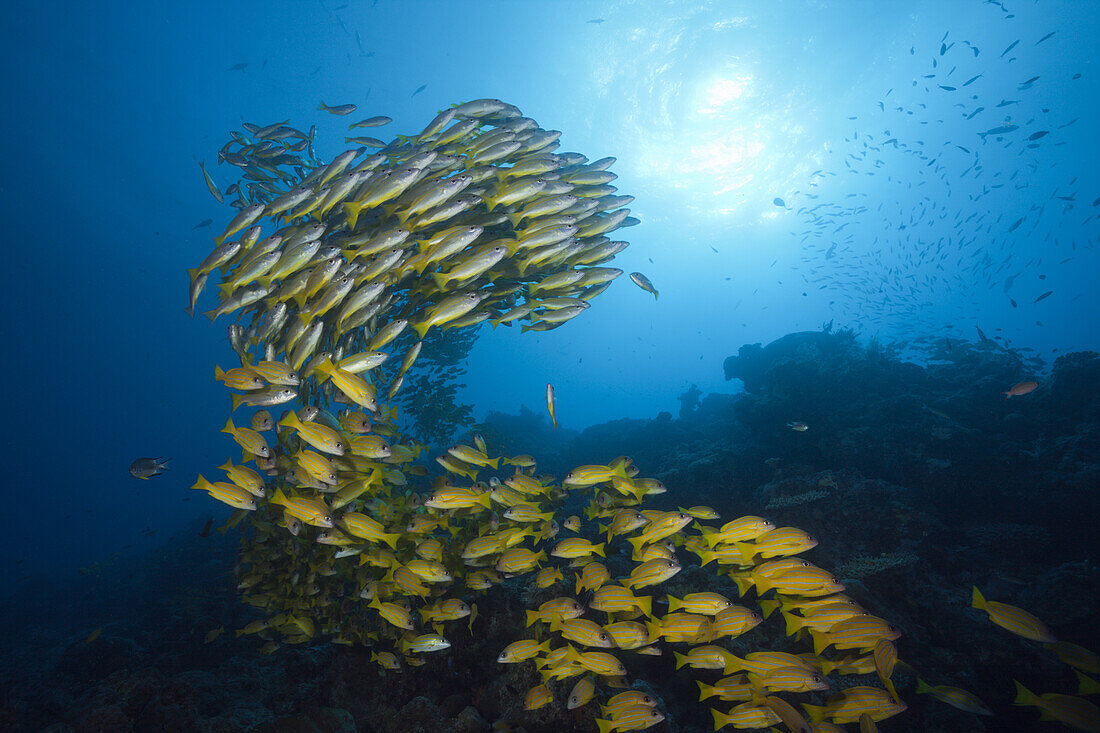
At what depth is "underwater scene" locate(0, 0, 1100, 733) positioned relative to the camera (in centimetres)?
388

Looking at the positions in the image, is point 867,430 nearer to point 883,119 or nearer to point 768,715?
point 768,715

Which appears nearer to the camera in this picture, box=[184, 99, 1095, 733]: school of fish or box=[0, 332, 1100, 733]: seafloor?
box=[184, 99, 1095, 733]: school of fish

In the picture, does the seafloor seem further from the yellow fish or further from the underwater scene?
the yellow fish

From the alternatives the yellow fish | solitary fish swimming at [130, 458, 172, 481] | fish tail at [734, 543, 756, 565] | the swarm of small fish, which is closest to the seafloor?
the yellow fish

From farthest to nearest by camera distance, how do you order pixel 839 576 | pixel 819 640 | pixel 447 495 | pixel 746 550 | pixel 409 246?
1. pixel 839 576
2. pixel 409 246
3. pixel 447 495
4. pixel 746 550
5. pixel 819 640

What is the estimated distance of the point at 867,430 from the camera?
10133mm

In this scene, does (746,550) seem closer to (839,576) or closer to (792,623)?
(792,623)

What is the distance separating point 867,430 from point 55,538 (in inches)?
4122

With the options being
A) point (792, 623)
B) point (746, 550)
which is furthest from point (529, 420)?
point (792, 623)

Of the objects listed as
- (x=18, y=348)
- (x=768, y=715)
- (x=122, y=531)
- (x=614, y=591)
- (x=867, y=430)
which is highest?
(x=18, y=348)

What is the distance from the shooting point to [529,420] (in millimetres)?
30375

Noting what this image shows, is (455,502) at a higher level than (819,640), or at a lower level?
higher

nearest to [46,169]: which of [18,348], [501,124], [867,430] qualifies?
[18,348]

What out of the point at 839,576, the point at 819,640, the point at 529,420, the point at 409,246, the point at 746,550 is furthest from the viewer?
the point at 529,420
